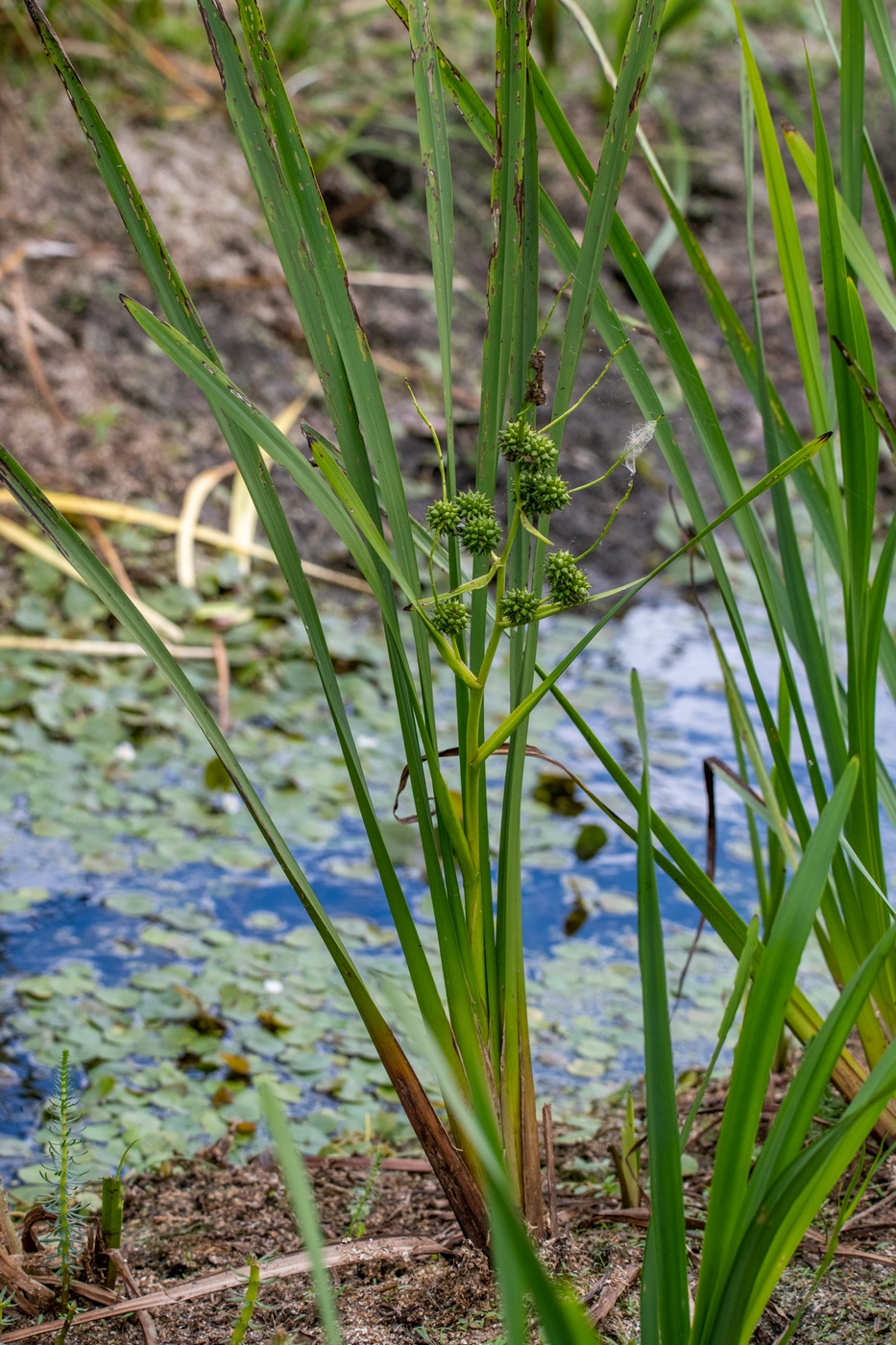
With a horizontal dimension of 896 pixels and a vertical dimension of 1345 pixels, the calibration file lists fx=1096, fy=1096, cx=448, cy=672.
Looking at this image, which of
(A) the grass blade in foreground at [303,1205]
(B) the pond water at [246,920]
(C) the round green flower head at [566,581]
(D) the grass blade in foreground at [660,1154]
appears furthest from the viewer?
(B) the pond water at [246,920]

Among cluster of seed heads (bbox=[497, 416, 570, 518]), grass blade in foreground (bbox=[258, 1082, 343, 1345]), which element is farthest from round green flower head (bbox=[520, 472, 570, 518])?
grass blade in foreground (bbox=[258, 1082, 343, 1345])

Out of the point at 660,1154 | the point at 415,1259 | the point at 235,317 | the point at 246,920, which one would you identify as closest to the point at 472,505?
the point at 660,1154

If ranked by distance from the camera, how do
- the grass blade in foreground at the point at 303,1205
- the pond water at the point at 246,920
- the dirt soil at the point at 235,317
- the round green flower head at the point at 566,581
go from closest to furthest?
the grass blade in foreground at the point at 303,1205 → the round green flower head at the point at 566,581 → the pond water at the point at 246,920 → the dirt soil at the point at 235,317

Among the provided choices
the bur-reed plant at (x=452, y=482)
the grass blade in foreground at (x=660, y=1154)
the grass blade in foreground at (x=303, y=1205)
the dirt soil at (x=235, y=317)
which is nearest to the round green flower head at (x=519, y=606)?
the bur-reed plant at (x=452, y=482)

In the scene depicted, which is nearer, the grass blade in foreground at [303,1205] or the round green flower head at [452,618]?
the grass blade in foreground at [303,1205]

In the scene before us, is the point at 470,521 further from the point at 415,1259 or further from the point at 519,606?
the point at 415,1259

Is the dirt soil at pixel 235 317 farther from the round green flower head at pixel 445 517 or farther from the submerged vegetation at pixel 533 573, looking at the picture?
the round green flower head at pixel 445 517

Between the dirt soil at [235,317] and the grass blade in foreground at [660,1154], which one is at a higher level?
the dirt soil at [235,317]

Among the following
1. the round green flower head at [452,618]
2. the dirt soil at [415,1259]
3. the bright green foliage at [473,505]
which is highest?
the bright green foliage at [473,505]
